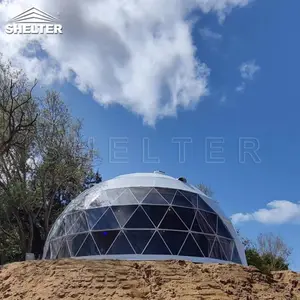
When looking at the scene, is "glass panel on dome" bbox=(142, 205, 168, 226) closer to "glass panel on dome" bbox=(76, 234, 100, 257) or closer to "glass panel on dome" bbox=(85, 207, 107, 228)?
"glass panel on dome" bbox=(85, 207, 107, 228)

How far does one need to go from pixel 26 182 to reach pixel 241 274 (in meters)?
18.4

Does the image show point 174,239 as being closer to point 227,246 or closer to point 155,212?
point 155,212

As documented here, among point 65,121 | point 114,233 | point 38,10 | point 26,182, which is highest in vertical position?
point 38,10

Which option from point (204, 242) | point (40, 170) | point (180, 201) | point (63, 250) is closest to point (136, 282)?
point (204, 242)

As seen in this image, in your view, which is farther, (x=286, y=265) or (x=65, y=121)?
(x=286, y=265)

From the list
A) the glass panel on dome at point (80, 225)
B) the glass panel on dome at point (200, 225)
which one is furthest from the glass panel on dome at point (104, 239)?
the glass panel on dome at point (200, 225)

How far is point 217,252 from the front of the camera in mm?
15547

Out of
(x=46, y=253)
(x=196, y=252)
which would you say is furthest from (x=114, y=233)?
(x=46, y=253)

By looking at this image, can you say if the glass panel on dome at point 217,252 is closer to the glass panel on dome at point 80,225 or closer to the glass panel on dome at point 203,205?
the glass panel on dome at point 203,205

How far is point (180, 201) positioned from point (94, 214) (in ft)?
10.9

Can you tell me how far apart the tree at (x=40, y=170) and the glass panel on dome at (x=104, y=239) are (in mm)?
10374

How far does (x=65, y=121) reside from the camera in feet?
86.1

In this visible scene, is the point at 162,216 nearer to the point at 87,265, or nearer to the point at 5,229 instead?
the point at 87,265

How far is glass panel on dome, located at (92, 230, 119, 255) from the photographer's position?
14484mm
